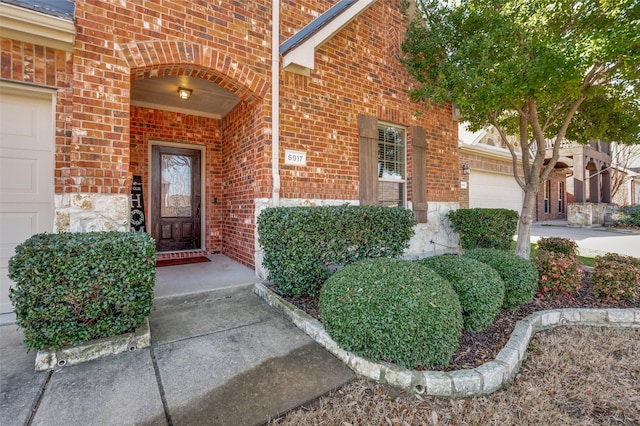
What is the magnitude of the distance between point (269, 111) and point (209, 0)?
5.14ft

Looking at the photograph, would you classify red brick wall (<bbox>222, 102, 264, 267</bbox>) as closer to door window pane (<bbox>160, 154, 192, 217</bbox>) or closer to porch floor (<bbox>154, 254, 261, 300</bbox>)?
porch floor (<bbox>154, 254, 261, 300</bbox>)

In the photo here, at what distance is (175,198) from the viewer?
19.6 ft

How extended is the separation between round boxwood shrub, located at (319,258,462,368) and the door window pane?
460 centimetres

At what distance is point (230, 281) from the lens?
4.11 m

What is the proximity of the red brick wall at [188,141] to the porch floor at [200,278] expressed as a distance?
1120mm

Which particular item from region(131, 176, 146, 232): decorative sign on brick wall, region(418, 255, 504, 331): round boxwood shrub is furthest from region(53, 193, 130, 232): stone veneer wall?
region(418, 255, 504, 331): round boxwood shrub

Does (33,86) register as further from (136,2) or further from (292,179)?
(292,179)

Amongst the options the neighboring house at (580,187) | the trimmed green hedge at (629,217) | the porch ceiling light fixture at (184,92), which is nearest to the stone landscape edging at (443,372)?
the porch ceiling light fixture at (184,92)

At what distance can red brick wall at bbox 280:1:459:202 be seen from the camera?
15.0ft

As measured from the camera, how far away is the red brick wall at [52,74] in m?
2.91

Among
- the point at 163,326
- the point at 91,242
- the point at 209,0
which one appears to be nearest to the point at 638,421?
the point at 163,326

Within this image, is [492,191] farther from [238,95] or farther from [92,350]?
[92,350]

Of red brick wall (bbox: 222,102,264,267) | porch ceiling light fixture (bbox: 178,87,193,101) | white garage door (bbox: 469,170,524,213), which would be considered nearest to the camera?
red brick wall (bbox: 222,102,264,267)

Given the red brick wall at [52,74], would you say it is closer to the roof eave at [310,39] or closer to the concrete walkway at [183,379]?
the concrete walkway at [183,379]
